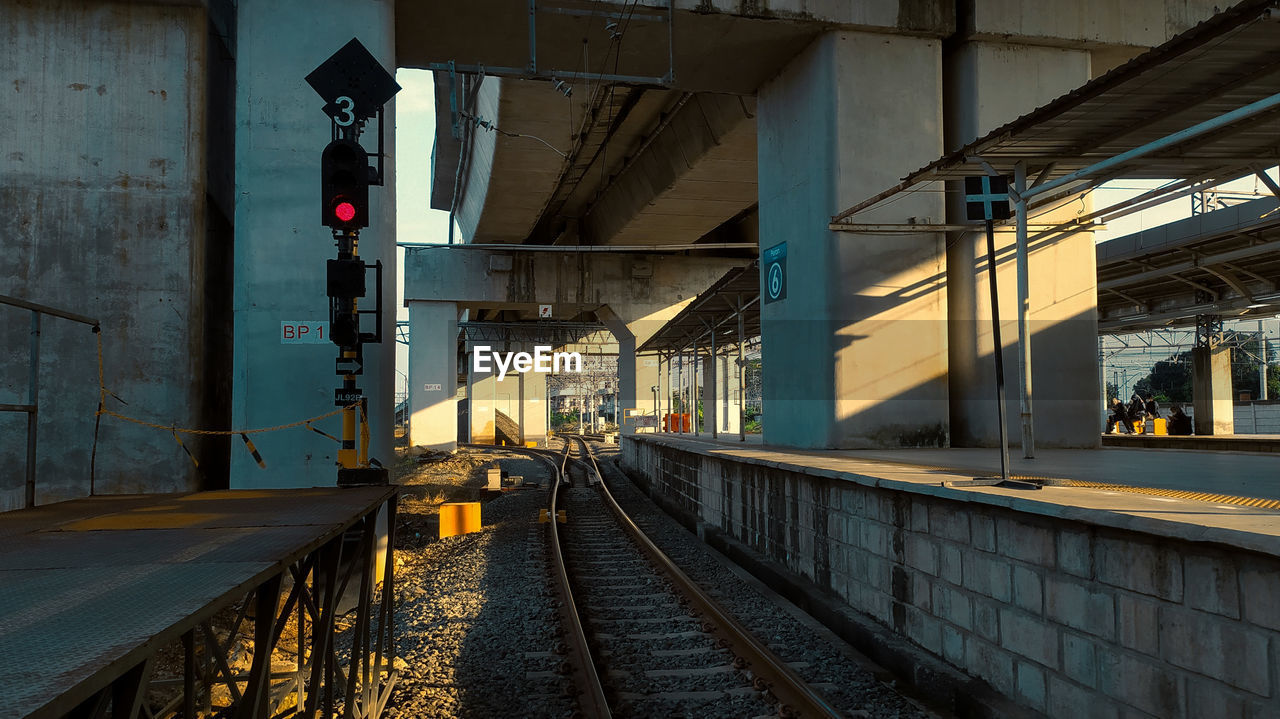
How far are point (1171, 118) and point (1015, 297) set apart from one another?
563cm

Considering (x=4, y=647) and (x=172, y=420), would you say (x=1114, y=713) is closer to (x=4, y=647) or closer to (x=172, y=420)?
(x=4, y=647)

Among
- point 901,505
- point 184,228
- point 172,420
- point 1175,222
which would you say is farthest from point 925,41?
point 172,420

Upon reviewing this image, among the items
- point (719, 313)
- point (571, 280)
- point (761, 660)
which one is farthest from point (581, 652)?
point (571, 280)

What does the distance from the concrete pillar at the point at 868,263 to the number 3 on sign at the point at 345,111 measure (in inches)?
268

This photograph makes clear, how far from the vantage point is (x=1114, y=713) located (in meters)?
4.20

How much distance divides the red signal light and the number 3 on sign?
1552 mm

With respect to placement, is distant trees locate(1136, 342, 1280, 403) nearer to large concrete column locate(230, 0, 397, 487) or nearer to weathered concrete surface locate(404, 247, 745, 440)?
weathered concrete surface locate(404, 247, 745, 440)

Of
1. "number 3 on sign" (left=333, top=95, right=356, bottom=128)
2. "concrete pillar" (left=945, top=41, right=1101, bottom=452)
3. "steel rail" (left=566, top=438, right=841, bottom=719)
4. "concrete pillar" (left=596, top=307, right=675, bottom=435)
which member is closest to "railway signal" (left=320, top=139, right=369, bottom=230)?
"number 3 on sign" (left=333, top=95, right=356, bottom=128)

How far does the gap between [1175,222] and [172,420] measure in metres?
16.8

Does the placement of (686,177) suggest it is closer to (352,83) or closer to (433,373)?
(352,83)

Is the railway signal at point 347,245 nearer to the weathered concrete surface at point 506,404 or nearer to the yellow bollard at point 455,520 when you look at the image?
the yellow bollard at point 455,520

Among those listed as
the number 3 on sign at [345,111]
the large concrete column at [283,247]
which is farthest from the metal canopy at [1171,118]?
the large concrete column at [283,247]

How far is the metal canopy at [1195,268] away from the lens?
1417 cm

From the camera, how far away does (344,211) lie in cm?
773
